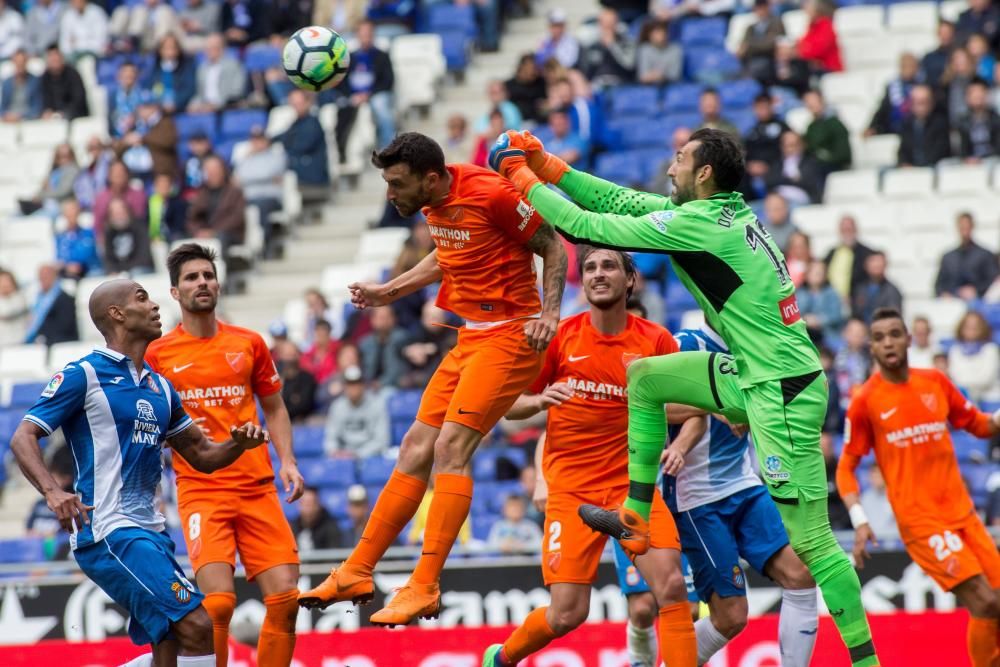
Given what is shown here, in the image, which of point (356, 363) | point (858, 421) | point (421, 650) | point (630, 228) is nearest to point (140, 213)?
point (356, 363)

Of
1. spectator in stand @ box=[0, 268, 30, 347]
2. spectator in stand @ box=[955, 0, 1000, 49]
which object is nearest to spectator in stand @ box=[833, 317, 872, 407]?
spectator in stand @ box=[955, 0, 1000, 49]

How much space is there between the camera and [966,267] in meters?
17.0

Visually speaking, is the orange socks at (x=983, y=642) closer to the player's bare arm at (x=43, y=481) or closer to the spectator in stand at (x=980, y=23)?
the player's bare arm at (x=43, y=481)

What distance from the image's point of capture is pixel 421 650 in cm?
1178

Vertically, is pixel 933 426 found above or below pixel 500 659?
above

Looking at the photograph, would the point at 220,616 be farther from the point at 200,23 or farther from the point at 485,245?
the point at 200,23

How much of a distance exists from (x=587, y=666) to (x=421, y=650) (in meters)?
1.19

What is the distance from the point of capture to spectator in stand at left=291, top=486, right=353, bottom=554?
1524 cm

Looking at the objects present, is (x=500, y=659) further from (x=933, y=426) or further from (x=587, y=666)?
(x=933, y=426)

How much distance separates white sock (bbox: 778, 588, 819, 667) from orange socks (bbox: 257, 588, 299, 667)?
296cm

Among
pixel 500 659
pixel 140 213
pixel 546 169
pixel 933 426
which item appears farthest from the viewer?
pixel 140 213

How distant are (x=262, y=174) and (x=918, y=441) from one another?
11421mm

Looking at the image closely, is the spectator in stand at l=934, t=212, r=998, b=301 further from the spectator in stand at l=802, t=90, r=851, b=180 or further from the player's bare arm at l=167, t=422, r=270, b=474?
the player's bare arm at l=167, t=422, r=270, b=474

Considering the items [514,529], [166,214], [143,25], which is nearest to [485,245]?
[514,529]
